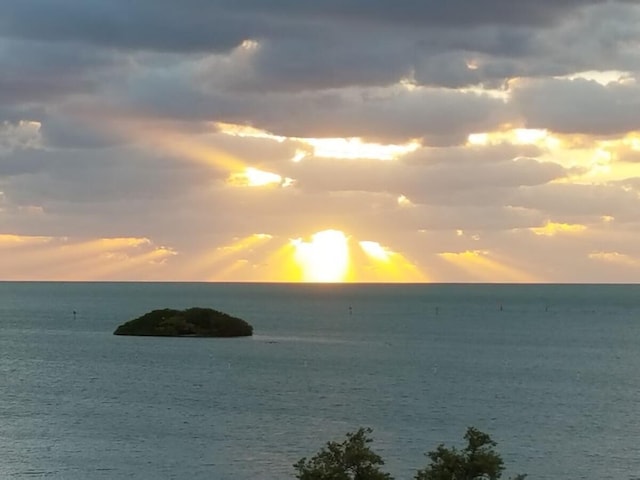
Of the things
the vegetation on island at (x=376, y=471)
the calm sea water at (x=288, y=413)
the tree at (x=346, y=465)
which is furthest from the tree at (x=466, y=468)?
the calm sea water at (x=288, y=413)

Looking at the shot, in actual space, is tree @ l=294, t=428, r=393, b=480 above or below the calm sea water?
above

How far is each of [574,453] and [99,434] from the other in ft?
149

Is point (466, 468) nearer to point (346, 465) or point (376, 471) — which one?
point (376, 471)

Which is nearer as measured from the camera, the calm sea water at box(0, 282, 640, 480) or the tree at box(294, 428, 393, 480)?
the tree at box(294, 428, 393, 480)

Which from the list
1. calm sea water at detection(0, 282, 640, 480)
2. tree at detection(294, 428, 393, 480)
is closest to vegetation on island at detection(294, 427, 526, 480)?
tree at detection(294, 428, 393, 480)

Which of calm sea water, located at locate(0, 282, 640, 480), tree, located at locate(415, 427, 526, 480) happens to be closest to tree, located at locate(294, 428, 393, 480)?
tree, located at locate(415, 427, 526, 480)

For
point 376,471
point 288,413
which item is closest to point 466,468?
point 376,471

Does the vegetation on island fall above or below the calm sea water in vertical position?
above

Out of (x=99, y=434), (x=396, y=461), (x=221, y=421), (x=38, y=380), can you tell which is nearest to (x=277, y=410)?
(x=221, y=421)

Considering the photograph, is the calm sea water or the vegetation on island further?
the calm sea water

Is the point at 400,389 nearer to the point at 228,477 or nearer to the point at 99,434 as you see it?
the point at 99,434

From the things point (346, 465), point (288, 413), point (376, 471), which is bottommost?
point (288, 413)

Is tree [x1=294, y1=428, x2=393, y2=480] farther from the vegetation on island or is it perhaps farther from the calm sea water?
the calm sea water

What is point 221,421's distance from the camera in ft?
368
